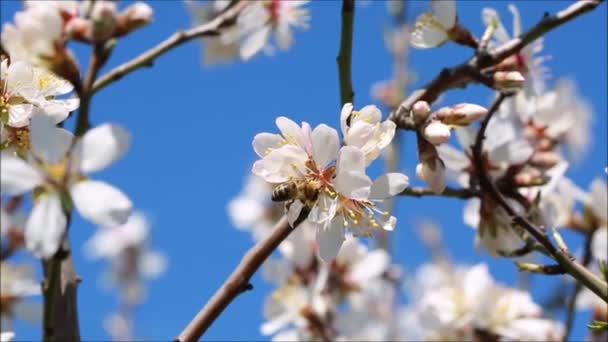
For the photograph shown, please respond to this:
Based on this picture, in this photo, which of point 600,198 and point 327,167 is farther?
point 600,198

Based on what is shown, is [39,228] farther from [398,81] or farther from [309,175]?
[398,81]

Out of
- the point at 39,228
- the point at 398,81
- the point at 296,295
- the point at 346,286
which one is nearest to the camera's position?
the point at 39,228

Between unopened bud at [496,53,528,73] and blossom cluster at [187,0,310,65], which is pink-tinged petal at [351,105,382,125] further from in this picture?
blossom cluster at [187,0,310,65]

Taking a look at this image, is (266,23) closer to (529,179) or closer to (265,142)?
(529,179)

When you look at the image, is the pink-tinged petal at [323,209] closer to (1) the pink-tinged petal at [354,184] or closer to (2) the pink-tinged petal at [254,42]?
(1) the pink-tinged petal at [354,184]

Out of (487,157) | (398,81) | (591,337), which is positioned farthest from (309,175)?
(398,81)

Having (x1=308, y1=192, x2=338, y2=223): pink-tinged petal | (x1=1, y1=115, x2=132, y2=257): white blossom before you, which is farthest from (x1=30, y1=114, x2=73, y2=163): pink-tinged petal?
(x1=308, y1=192, x2=338, y2=223): pink-tinged petal

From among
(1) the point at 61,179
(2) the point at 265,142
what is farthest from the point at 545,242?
(1) the point at 61,179
